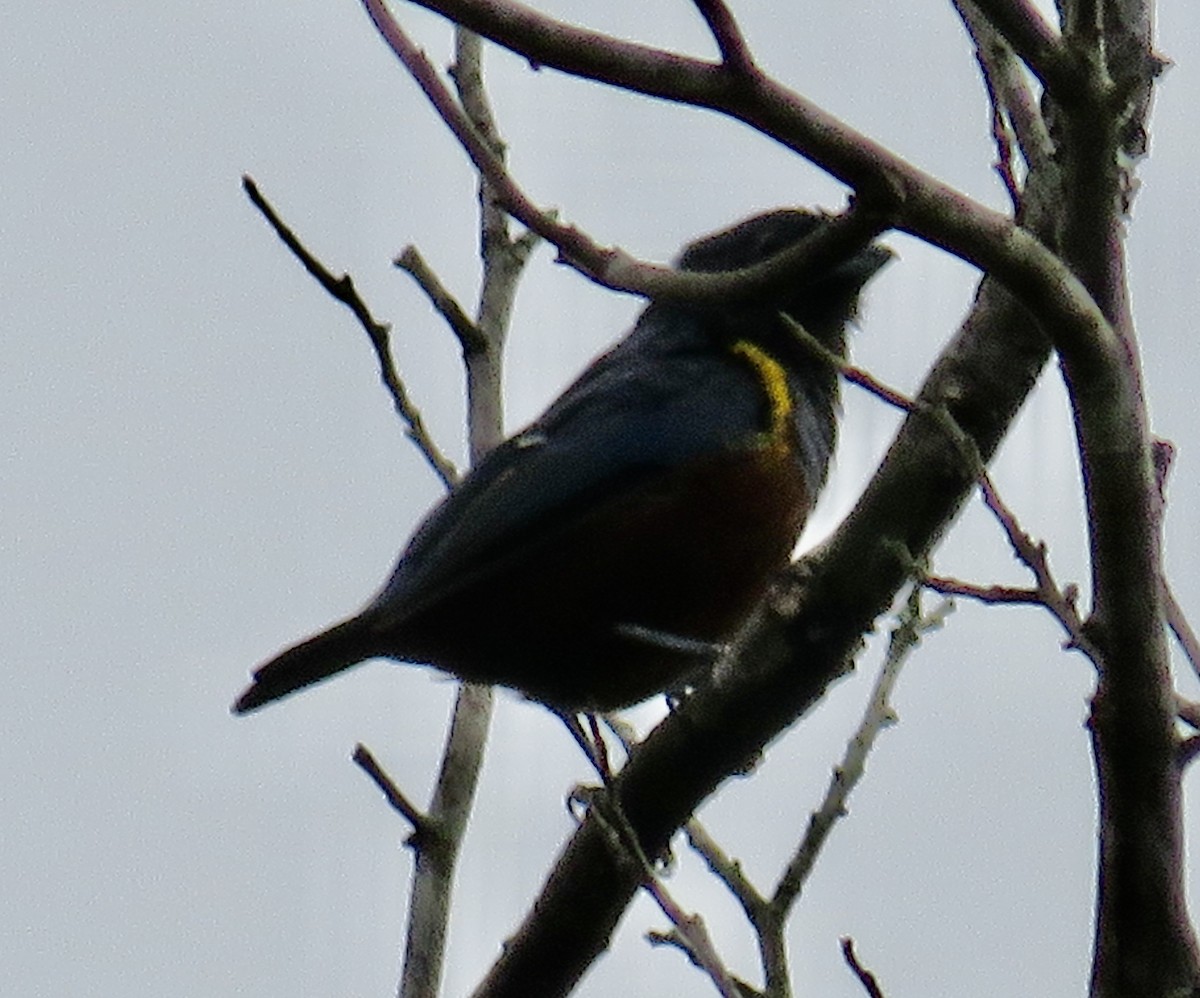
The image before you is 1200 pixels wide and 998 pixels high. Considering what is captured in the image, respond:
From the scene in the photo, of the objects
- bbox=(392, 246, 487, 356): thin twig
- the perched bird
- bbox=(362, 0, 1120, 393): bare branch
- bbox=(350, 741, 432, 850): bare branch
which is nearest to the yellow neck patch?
the perched bird

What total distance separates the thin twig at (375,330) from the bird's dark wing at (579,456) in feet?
0.70

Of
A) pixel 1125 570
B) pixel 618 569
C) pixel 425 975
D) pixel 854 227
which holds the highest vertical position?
pixel 618 569

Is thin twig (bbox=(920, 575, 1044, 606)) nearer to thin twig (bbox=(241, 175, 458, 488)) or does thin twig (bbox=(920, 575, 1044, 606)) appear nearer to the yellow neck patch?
thin twig (bbox=(241, 175, 458, 488))

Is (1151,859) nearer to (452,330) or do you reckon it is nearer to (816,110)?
(816,110)

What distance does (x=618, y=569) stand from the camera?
5.16 meters

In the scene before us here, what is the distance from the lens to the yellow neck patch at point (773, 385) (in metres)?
5.44

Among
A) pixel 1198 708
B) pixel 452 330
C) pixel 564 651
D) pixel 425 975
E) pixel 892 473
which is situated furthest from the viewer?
pixel 564 651

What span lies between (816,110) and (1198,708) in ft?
3.47

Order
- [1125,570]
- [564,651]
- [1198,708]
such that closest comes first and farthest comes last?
[1125,570] < [1198,708] < [564,651]

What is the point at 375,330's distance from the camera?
4164 mm

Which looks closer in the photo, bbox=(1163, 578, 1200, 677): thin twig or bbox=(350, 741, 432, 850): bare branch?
bbox=(1163, 578, 1200, 677): thin twig

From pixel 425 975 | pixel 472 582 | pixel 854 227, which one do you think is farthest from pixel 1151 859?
pixel 472 582

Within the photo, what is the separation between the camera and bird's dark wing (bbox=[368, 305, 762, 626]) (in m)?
5.00

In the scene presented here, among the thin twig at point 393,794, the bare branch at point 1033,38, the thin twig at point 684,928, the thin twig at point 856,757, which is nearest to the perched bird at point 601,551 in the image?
the thin twig at point 393,794
